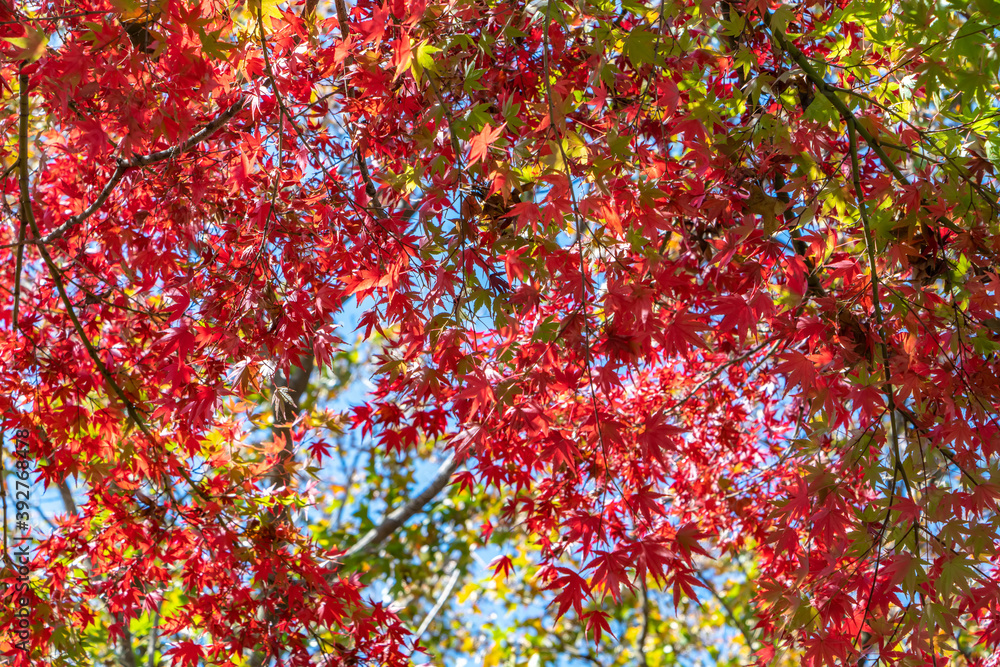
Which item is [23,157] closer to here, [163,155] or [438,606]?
[163,155]

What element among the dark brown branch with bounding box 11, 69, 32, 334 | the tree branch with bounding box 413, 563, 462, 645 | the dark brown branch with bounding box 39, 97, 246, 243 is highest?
the tree branch with bounding box 413, 563, 462, 645

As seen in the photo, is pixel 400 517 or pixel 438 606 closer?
pixel 400 517

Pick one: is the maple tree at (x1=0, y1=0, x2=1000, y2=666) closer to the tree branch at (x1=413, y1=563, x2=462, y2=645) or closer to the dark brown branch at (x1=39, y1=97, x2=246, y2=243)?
the dark brown branch at (x1=39, y1=97, x2=246, y2=243)

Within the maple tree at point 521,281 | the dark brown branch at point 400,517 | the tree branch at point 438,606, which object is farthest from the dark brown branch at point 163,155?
the tree branch at point 438,606

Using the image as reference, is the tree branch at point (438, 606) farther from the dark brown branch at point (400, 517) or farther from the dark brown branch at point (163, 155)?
the dark brown branch at point (163, 155)

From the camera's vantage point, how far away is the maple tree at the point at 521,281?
6.51 ft

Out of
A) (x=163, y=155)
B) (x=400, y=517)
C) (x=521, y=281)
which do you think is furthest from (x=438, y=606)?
(x=521, y=281)

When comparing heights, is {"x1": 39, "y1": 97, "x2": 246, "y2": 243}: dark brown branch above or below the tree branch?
below

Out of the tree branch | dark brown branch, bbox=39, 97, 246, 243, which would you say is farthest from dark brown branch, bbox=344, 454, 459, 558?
dark brown branch, bbox=39, 97, 246, 243

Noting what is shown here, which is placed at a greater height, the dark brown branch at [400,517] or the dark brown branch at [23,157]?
the dark brown branch at [400,517]

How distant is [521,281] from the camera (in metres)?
2.08

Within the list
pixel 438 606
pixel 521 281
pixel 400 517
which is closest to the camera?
pixel 521 281

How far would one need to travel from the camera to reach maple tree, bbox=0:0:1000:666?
6.51 ft

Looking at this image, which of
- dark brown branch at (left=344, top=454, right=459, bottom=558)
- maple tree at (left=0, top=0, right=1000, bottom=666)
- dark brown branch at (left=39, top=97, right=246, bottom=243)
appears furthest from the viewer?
dark brown branch at (left=344, top=454, right=459, bottom=558)
